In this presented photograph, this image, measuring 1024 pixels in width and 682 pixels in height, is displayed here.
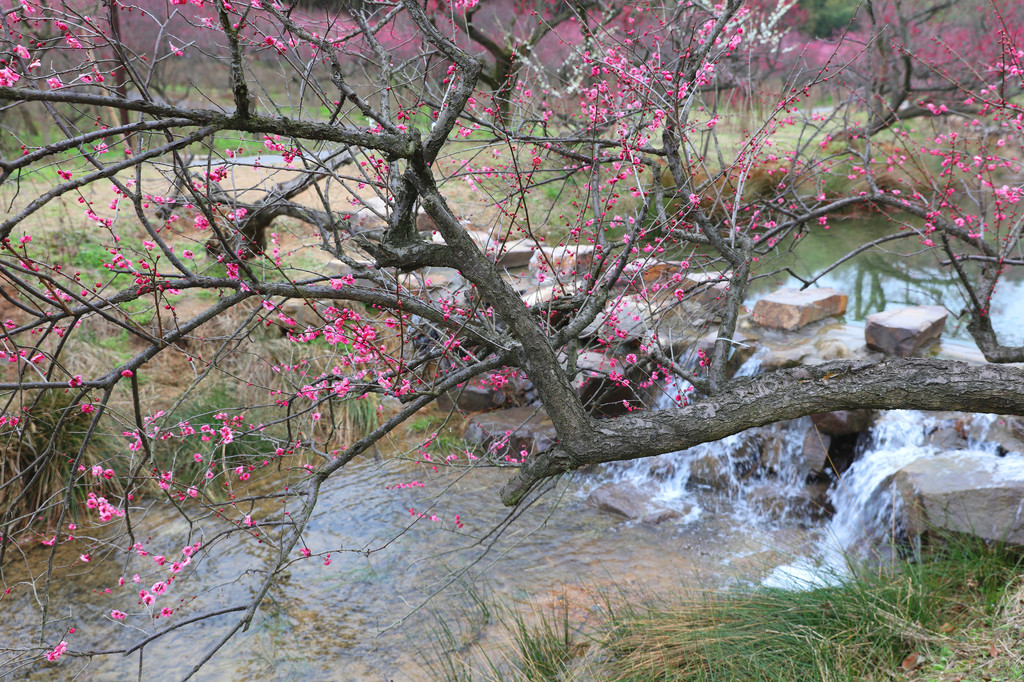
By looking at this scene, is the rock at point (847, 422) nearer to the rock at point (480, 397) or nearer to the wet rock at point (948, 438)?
the wet rock at point (948, 438)

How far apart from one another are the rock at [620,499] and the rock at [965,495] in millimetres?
1542

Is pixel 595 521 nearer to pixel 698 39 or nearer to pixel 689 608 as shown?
pixel 689 608

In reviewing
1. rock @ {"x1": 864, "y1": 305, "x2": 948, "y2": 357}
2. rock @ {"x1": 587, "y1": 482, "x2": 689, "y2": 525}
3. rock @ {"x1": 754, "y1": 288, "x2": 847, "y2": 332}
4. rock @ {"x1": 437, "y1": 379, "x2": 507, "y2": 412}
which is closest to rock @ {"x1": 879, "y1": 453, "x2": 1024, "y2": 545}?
rock @ {"x1": 864, "y1": 305, "x2": 948, "y2": 357}

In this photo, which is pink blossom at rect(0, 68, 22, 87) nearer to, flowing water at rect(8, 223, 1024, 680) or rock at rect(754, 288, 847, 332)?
flowing water at rect(8, 223, 1024, 680)

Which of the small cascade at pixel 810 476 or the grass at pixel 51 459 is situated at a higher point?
the grass at pixel 51 459

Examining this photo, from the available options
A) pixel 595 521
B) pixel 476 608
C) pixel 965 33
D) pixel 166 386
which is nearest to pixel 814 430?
pixel 595 521

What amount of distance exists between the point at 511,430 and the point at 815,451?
2.13 meters

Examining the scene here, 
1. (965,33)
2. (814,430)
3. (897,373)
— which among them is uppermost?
(965,33)

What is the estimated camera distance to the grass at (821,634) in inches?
102

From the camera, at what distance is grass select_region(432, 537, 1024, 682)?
2.60 meters

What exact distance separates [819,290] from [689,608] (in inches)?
156

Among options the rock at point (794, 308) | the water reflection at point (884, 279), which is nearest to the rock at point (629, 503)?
the rock at point (794, 308)

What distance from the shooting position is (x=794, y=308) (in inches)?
226

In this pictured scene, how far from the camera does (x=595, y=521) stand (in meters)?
4.56
